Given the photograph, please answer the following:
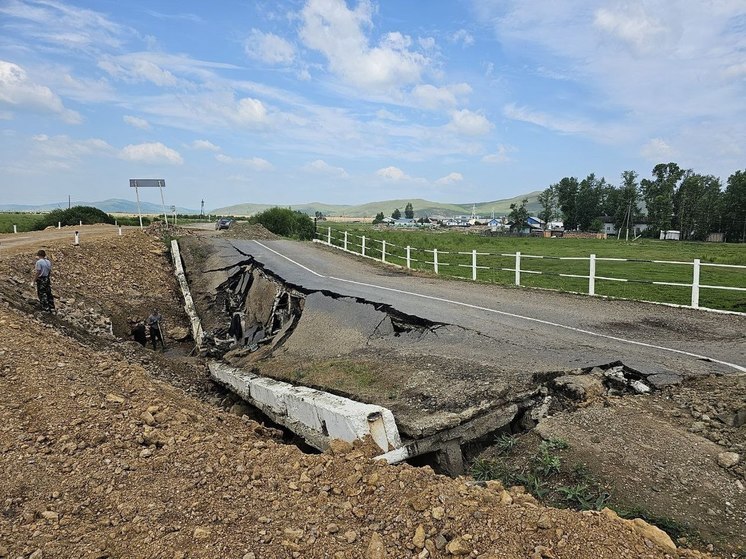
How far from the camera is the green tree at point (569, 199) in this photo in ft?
369

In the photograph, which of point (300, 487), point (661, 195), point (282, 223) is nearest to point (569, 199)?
point (661, 195)

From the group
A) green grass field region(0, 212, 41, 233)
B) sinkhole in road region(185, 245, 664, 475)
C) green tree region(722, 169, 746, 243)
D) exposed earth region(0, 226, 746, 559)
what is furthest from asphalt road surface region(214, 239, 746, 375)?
green tree region(722, 169, 746, 243)

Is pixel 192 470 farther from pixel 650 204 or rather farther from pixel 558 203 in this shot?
pixel 558 203

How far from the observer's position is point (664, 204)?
86625 millimetres

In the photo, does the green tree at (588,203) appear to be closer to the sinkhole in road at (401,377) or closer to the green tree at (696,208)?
the green tree at (696,208)

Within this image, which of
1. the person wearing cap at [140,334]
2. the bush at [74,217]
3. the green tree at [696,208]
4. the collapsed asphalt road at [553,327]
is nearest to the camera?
the collapsed asphalt road at [553,327]

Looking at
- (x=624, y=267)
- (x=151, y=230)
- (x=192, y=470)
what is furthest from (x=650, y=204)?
(x=192, y=470)

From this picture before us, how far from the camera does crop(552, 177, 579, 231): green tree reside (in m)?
112

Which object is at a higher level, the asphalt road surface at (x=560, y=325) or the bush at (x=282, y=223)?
the bush at (x=282, y=223)

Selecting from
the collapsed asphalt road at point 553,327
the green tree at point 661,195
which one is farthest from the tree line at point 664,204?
the collapsed asphalt road at point 553,327

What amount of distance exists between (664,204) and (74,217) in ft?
290

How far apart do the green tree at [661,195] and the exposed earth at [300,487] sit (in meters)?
94.3

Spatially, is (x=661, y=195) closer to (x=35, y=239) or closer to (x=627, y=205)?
(x=627, y=205)

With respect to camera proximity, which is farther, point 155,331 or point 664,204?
point 664,204
